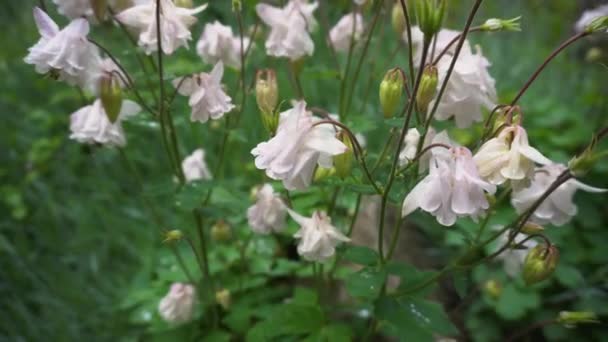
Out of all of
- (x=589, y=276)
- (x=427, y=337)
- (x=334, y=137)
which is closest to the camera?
(x=334, y=137)

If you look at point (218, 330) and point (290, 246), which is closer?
point (218, 330)

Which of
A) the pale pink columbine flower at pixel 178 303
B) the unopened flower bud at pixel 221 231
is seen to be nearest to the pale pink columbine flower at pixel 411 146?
the unopened flower bud at pixel 221 231

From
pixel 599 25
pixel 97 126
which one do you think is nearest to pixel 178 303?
pixel 97 126

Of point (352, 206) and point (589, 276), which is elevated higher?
point (352, 206)

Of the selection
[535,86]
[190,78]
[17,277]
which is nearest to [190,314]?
[190,78]

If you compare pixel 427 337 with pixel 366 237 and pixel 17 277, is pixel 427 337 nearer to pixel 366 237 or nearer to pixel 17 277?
pixel 366 237

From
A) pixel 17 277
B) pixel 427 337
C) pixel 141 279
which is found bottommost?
pixel 17 277

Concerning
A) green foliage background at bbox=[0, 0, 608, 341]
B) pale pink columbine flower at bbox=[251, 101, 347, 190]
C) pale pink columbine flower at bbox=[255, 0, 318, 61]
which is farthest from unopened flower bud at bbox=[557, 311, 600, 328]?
pale pink columbine flower at bbox=[255, 0, 318, 61]

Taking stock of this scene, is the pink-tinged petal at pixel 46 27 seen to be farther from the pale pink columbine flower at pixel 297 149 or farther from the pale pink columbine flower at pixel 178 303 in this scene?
the pale pink columbine flower at pixel 178 303
